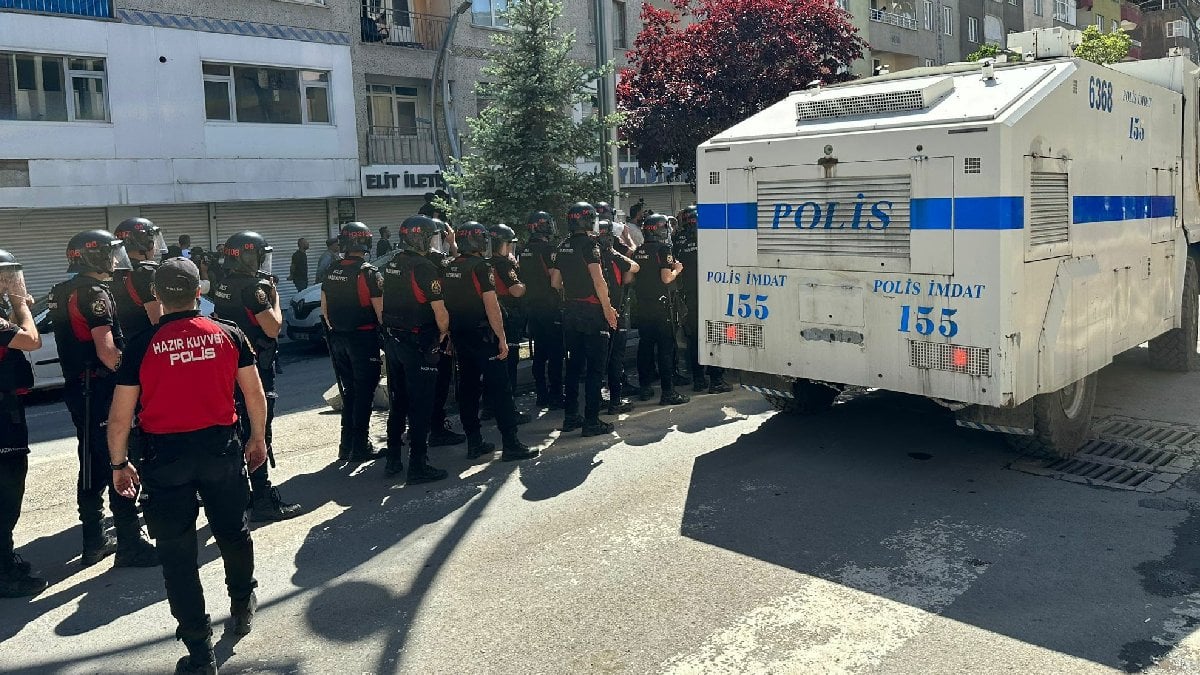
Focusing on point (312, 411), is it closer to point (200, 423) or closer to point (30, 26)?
point (200, 423)

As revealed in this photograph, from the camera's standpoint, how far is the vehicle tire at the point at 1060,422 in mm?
6719

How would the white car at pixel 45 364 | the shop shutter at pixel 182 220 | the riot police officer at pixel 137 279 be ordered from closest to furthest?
the riot police officer at pixel 137 279 → the white car at pixel 45 364 → the shop shutter at pixel 182 220

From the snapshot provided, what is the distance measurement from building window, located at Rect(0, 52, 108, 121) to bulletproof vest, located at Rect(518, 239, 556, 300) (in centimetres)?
1346

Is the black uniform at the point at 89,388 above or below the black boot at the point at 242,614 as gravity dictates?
above

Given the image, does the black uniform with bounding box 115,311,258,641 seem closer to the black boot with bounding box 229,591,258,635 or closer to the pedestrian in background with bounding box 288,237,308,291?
the black boot with bounding box 229,591,258,635

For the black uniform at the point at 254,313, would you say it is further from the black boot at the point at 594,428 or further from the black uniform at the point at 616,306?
the black uniform at the point at 616,306

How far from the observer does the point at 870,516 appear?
6062 millimetres

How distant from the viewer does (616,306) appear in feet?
30.2

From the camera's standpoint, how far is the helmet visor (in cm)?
553

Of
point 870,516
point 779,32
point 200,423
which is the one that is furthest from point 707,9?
point 200,423

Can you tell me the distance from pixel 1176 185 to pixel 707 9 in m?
10.4

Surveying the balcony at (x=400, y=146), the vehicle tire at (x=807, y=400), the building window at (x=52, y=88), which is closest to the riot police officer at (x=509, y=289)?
the vehicle tire at (x=807, y=400)

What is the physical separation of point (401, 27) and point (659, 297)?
658 inches

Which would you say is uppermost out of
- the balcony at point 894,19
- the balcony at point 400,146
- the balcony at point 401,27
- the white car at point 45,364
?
the balcony at point 894,19
